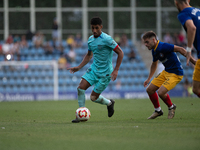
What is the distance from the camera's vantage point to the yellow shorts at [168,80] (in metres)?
8.41

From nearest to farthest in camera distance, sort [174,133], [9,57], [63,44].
Answer: [174,133]
[9,57]
[63,44]

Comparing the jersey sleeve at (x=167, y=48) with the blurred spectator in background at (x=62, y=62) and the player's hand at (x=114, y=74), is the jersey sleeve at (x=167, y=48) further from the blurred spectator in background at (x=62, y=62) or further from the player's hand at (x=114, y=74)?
the blurred spectator in background at (x=62, y=62)

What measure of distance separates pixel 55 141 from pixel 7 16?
2391 centimetres

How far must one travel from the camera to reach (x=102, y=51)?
333 inches

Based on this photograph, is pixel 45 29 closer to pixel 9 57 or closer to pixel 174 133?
pixel 9 57

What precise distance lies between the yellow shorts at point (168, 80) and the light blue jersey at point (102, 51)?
3.94 feet

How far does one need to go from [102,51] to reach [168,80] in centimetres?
167

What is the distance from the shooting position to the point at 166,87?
8.39 m

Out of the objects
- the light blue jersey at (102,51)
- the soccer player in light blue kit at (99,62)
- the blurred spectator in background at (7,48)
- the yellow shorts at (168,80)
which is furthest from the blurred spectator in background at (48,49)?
the yellow shorts at (168,80)

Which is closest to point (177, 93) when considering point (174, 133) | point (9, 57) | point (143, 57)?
point (143, 57)

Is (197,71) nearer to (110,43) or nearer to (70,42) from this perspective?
(110,43)

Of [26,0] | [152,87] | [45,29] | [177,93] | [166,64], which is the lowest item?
[177,93]

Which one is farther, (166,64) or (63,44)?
(63,44)

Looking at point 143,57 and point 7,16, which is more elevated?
point 7,16
